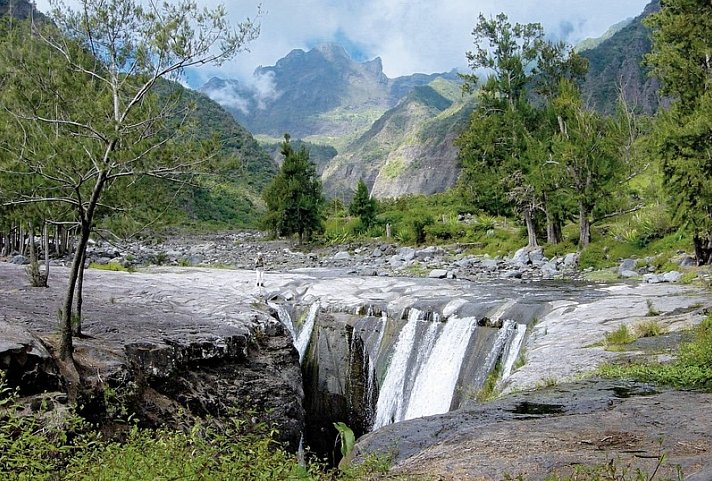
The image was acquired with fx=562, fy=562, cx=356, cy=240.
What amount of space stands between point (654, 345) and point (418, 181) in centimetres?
12606

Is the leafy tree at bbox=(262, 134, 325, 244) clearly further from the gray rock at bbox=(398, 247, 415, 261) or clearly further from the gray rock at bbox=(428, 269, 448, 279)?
the gray rock at bbox=(428, 269, 448, 279)

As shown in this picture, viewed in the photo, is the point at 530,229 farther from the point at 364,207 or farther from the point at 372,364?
the point at 364,207

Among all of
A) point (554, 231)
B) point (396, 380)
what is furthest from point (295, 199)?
point (396, 380)

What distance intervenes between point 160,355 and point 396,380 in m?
5.64

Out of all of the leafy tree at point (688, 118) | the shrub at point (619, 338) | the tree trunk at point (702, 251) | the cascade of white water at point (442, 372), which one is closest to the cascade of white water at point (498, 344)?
the cascade of white water at point (442, 372)

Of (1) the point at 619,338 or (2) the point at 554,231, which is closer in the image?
(1) the point at 619,338

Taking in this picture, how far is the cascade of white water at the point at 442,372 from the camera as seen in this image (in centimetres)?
1169

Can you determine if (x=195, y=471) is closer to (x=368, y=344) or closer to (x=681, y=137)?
(x=368, y=344)

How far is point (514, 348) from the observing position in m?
11.7

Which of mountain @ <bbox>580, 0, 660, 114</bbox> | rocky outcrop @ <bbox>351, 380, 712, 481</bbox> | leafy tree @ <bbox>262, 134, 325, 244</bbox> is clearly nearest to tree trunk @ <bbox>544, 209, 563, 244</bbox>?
leafy tree @ <bbox>262, 134, 325, 244</bbox>

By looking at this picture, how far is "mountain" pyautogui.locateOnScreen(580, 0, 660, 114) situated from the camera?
89562 mm

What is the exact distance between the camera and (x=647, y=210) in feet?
81.0

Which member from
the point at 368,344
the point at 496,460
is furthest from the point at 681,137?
the point at 496,460

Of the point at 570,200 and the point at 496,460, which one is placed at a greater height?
the point at 570,200
